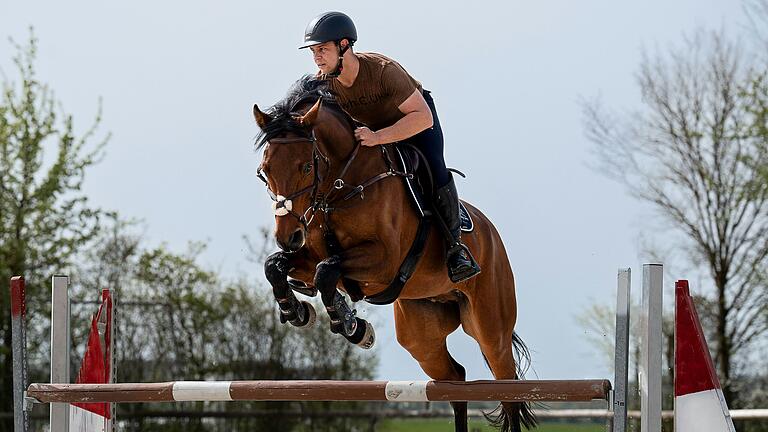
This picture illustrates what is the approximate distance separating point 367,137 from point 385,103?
0.25m

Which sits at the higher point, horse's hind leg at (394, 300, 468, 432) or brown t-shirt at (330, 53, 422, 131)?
brown t-shirt at (330, 53, 422, 131)

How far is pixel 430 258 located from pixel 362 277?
24.5 inches

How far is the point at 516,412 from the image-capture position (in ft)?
18.7

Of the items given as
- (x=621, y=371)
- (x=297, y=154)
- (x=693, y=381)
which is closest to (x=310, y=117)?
(x=297, y=154)

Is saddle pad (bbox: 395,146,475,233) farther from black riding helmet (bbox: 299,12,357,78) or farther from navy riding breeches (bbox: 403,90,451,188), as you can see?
black riding helmet (bbox: 299,12,357,78)

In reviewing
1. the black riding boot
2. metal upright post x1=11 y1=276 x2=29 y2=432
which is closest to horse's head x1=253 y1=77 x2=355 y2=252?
the black riding boot

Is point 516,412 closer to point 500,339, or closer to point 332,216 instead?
point 500,339

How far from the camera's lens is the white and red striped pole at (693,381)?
3.53m

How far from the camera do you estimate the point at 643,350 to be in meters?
3.60

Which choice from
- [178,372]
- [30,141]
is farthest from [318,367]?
[30,141]

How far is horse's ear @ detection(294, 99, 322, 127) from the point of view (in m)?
4.31

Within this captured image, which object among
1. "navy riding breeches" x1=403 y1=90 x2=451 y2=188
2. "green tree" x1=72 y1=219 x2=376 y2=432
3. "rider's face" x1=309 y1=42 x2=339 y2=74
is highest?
"rider's face" x1=309 y1=42 x2=339 y2=74

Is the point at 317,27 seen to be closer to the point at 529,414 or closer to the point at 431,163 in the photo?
the point at 431,163

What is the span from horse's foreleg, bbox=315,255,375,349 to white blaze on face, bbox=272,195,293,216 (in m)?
0.30
